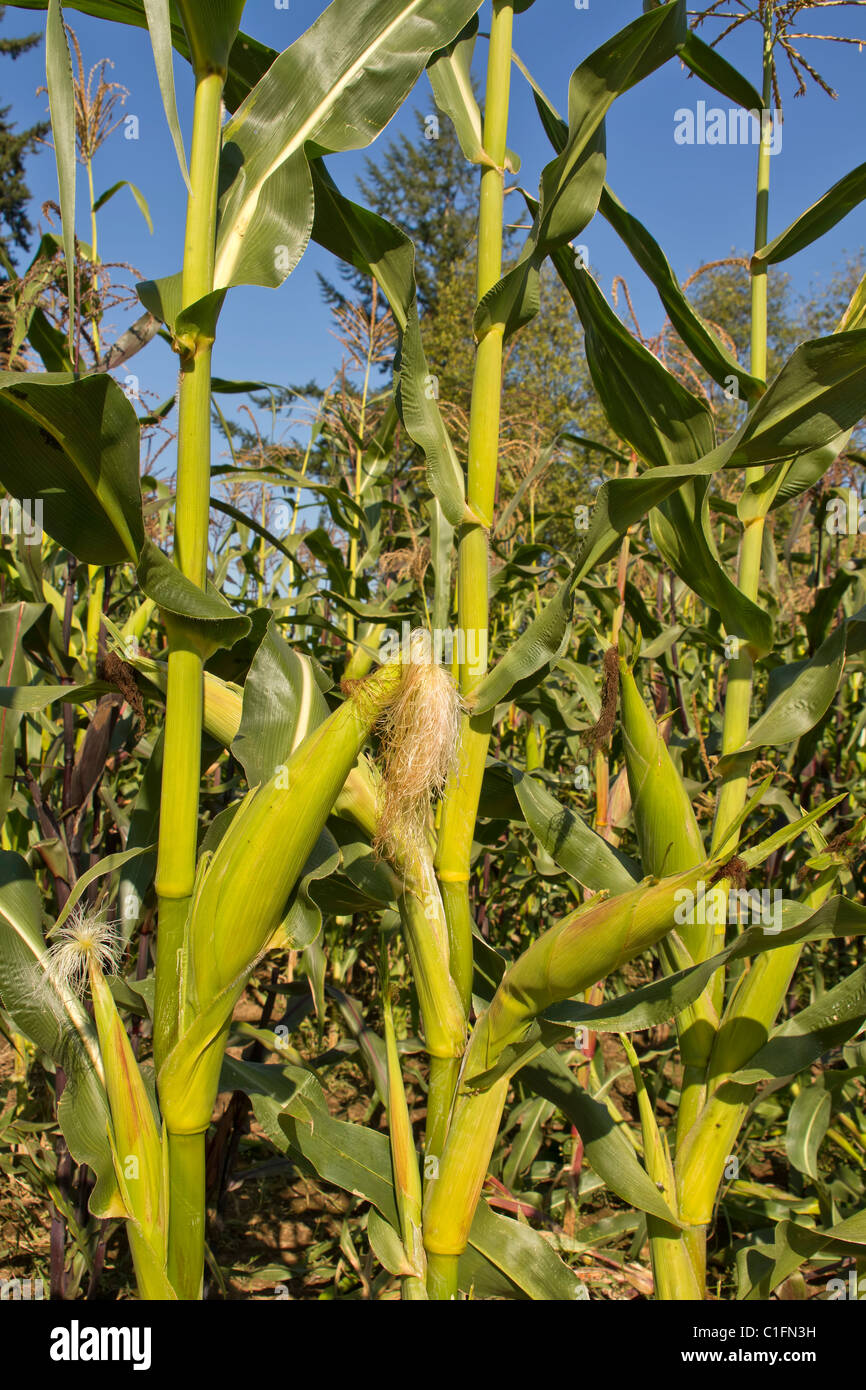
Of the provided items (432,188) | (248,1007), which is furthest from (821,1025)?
(432,188)

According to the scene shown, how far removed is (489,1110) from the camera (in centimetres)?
147

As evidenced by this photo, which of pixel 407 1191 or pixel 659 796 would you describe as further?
pixel 659 796

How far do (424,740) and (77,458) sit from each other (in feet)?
2.10

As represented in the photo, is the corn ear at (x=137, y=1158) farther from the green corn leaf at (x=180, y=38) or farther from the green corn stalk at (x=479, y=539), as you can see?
the green corn leaf at (x=180, y=38)

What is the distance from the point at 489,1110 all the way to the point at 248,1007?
8.49 ft

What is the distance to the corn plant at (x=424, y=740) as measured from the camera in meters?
1.23

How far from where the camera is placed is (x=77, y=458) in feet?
3.93

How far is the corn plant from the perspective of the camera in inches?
48.4

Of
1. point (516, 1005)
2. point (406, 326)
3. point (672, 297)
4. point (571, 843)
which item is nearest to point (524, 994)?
point (516, 1005)

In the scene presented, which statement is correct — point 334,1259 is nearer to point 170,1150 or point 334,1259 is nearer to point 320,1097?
point 320,1097

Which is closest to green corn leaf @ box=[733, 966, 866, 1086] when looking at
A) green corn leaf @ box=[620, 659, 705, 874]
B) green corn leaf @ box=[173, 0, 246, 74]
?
green corn leaf @ box=[620, 659, 705, 874]

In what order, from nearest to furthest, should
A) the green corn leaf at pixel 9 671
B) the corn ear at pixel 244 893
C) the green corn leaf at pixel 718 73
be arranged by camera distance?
the corn ear at pixel 244 893
the green corn leaf at pixel 718 73
the green corn leaf at pixel 9 671

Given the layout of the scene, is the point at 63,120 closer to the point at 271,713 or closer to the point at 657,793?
the point at 271,713

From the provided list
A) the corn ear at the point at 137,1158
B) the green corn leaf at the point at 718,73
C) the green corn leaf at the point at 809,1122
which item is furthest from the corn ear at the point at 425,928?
the green corn leaf at the point at 718,73
